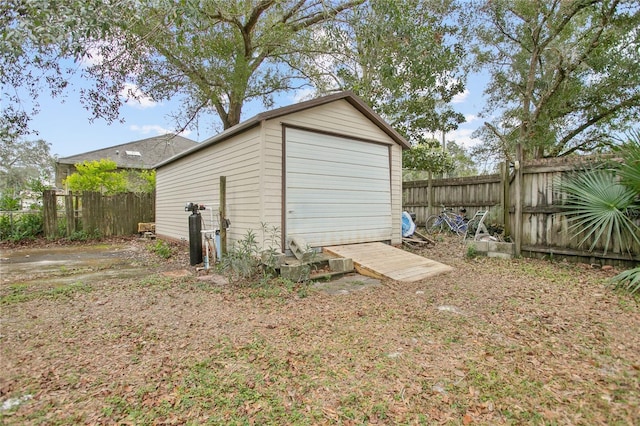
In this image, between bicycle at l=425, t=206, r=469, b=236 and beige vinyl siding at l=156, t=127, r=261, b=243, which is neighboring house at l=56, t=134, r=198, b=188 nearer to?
beige vinyl siding at l=156, t=127, r=261, b=243

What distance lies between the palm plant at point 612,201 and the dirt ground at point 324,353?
663 mm

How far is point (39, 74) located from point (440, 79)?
33.7ft

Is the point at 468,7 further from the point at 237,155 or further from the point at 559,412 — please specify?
the point at 559,412

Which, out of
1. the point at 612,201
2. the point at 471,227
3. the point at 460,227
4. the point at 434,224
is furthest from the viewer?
the point at 434,224

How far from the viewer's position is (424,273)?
5.27 meters

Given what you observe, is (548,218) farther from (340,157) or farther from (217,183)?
(217,183)

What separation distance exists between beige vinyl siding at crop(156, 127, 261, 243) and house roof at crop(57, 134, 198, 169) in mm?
10202

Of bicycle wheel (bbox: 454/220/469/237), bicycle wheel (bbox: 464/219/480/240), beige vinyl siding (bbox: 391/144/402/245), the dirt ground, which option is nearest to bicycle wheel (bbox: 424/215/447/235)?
bicycle wheel (bbox: 454/220/469/237)

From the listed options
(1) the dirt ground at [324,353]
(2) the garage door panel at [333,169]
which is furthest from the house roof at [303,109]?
(1) the dirt ground at [324,353]

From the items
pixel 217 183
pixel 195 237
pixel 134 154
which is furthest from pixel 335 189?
pixel 134 154

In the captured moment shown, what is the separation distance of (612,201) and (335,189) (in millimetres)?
4456

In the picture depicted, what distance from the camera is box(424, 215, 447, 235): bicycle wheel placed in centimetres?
1023

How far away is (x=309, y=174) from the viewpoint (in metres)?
6.18

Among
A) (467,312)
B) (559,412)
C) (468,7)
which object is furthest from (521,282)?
(468,7)
